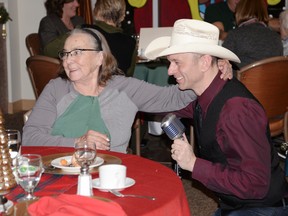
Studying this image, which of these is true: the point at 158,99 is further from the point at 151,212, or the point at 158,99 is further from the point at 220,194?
the point at 151,212

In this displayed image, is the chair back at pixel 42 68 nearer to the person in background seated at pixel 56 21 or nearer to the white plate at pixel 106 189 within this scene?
the person in background seated at pixel 56 21

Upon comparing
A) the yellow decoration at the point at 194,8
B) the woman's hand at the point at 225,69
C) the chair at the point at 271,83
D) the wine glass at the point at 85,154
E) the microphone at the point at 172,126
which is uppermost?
the yellow decoration at the point at 194,8

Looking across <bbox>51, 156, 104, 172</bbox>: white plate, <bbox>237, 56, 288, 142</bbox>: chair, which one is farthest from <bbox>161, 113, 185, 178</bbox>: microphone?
<bbox>237, 56, 288, 142</bbox>: chair

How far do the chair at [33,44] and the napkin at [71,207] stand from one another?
4.38m

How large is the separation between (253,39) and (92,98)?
2282mm

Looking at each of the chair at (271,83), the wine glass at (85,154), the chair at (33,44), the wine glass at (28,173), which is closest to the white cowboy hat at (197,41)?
the wine glass at (85,154)

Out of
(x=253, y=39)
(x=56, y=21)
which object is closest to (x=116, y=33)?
(x=253, y=39)

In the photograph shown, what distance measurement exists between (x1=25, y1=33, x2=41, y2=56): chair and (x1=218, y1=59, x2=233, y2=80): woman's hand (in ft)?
11.7

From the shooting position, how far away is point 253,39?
4797 millimetres

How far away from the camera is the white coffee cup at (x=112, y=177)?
182cm

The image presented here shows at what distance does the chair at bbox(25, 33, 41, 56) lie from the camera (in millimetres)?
5730

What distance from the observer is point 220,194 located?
7.63 feet

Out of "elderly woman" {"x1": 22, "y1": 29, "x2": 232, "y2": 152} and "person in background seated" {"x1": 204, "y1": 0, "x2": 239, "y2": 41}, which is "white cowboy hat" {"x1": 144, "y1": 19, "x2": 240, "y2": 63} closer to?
"elderly woman" {"x1": 22, "y1": 29, "x2": 232, "y2": 152}

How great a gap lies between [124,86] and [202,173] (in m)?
0.92
